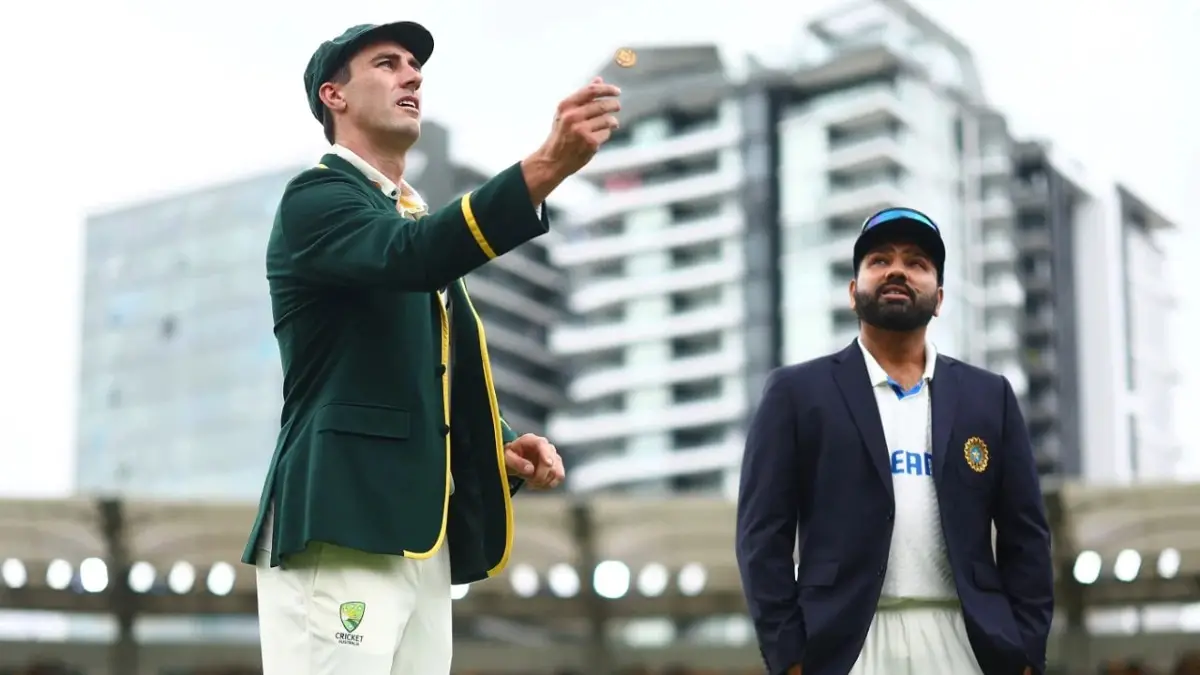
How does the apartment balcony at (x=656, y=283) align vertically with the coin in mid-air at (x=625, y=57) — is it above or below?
above

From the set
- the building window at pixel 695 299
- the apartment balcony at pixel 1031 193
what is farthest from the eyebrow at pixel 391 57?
the apartment balcony at pixel 1031 193

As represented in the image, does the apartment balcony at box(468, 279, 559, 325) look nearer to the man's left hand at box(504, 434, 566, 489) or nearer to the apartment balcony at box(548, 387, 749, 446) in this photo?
the apartment balcony at box(548, 387, 749, 446)

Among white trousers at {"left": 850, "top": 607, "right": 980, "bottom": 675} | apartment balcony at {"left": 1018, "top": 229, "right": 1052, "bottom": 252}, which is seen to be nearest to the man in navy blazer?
white trousers at {"left": 850, "top": 607, "right": 980, "bottom": 675}

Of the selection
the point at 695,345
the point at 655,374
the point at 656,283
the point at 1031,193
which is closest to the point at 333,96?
the point at 655,374

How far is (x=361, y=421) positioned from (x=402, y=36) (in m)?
0.82

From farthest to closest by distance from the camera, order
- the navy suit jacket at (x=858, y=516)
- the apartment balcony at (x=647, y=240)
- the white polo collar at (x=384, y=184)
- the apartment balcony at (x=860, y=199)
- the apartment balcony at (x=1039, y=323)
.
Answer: the apartment balcony at (x=1039, y=323) < the apartment balcony at (x=647, y=240) < the apartment balcony at (x=860, y=199) < the navy suit jacket at (x=858, y=516) < the white polo collar at (x=384, y=184)

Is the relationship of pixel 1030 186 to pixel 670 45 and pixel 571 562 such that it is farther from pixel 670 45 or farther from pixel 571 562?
pixel 571 562

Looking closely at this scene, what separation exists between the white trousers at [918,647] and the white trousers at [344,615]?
48.3 inches

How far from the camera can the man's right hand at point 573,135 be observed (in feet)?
11.4

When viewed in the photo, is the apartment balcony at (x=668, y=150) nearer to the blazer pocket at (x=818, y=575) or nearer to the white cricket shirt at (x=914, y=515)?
the white cricket shirt at (x=914, y=515)

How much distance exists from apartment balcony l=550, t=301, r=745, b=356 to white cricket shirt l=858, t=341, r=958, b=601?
89418mm

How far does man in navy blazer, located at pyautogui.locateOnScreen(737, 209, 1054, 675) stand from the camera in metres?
4.51

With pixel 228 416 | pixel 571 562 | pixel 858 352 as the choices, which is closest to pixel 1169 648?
pixel 571 562

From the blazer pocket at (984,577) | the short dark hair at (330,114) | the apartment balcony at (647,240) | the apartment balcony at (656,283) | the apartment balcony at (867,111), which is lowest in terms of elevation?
the blazer pocket at (984,577)
